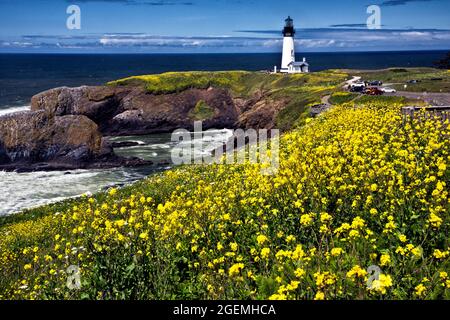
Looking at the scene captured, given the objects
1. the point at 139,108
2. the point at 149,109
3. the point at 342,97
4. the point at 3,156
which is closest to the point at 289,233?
the point at 342,97

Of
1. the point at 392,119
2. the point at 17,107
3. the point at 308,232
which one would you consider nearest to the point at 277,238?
the point at 308,232

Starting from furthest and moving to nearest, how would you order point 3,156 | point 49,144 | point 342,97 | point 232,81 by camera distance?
point 232,81 < point 49,144 < point 3,156 < point 342,97

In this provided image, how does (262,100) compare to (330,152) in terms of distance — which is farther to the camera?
(262,100)

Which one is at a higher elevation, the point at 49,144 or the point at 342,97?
the point at 342,97

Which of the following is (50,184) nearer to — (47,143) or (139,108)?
(47,143)

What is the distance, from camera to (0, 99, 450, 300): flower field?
272 inches

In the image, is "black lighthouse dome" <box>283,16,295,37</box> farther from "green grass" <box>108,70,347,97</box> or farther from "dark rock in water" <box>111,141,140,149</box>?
"dark rock in water" <box>111,141,140,149</box>

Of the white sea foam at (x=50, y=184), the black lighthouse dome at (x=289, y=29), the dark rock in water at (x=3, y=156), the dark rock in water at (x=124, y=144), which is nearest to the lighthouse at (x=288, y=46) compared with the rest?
the black lighthouse dome at (x=289, y=29)

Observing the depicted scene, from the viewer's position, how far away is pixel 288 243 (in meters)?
8.70

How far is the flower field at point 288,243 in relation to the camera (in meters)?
6.91

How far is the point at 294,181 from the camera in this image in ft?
36.5
